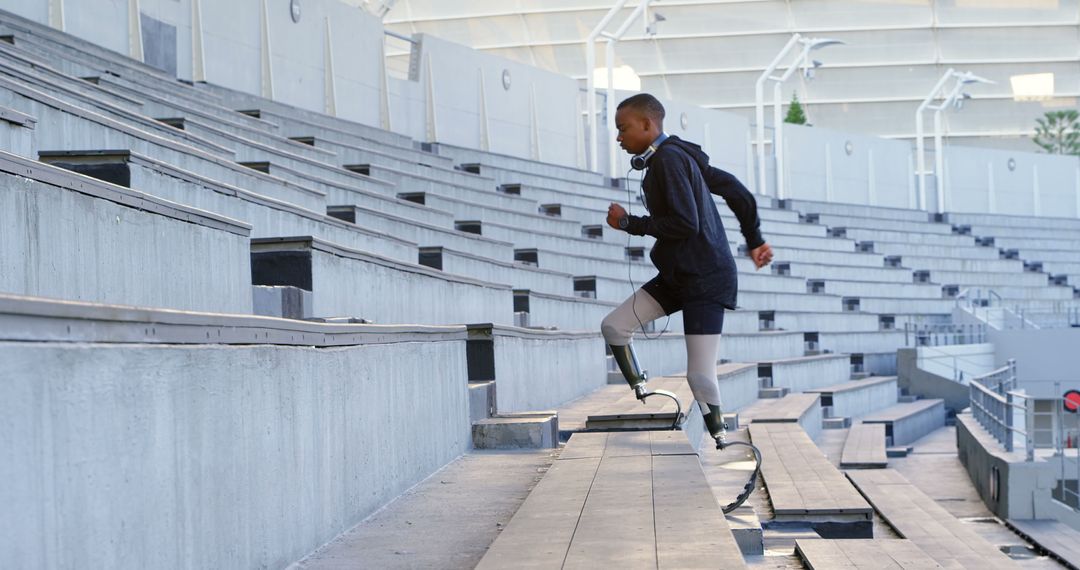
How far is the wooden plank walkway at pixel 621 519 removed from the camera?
315 cm

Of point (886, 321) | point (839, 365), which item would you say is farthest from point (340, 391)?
point (886, 321)

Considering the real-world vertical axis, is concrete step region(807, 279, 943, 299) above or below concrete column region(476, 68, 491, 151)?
below

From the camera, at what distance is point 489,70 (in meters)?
25.5

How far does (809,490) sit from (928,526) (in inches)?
74.8

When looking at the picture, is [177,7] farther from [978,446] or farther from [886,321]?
[886,321]

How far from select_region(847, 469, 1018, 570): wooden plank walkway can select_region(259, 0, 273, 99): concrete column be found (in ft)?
36.4

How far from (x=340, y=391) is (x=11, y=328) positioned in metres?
2.04

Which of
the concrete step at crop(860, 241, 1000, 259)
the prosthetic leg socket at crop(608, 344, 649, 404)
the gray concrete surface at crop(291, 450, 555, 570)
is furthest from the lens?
the concrete step at crop(860, 241, 1000, 259)

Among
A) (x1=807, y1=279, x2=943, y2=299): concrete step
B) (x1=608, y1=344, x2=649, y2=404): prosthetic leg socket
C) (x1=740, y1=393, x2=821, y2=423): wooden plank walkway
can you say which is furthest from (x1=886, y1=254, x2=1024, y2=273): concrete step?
(x1=608, y1=344, x2=649, y2=404): prosthetic leg socket

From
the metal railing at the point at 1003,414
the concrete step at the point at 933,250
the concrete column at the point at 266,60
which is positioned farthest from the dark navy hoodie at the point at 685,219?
the concrete step at the point at 933,250

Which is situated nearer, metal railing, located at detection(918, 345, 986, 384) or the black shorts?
the black shorts

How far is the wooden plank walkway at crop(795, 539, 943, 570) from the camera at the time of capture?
5.25m

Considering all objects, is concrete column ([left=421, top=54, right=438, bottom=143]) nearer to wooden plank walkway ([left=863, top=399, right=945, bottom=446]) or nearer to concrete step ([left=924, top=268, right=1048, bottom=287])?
wooden plank walkway ([left=863, top=399, right=945, bottom=446])

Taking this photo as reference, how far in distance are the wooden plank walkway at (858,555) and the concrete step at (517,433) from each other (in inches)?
53.6
